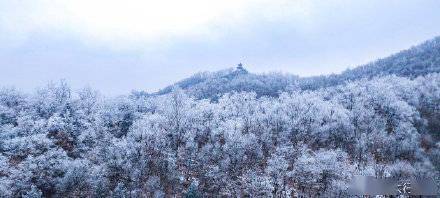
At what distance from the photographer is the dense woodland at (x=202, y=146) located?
53.0 metres

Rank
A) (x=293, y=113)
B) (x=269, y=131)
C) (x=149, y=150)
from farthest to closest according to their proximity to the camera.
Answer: (x=293, y=113) < (x=269, y=131) < (x=149, y=150)

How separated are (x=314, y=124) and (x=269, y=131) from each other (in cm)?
1136

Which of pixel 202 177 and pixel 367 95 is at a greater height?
pixel 367 95

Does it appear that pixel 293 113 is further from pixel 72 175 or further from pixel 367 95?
pixel 72 175

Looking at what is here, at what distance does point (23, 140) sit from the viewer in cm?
5688

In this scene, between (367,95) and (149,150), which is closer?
(149,150)

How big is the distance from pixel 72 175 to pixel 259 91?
5369 inches

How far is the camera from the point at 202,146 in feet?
252

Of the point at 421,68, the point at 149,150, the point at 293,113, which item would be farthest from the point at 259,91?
the point at 149,150

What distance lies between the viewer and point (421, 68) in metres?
184

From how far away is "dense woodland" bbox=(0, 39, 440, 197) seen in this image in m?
53.0

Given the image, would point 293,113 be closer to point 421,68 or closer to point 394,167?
point 394,167

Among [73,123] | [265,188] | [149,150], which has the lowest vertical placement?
[265,188]

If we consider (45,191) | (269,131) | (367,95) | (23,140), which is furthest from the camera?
(367,95)
